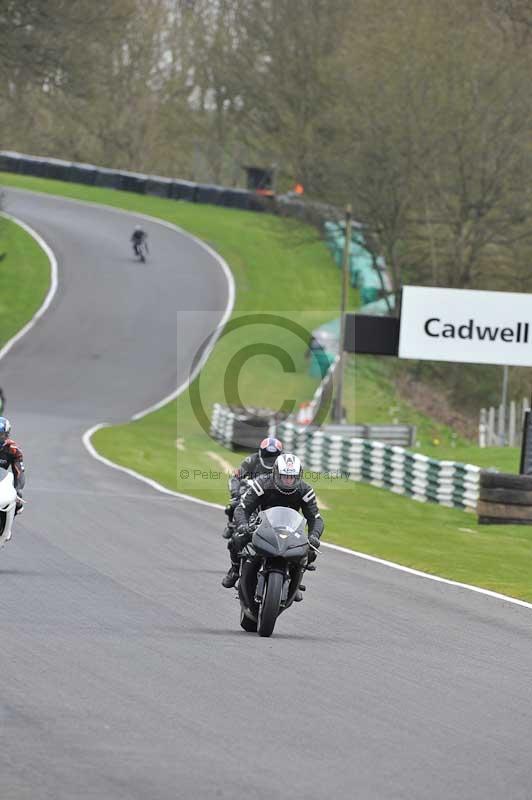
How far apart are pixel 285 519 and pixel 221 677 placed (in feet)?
7.66

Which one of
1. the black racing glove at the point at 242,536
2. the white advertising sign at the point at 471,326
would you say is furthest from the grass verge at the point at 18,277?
the black racing glove at the point at 242,536

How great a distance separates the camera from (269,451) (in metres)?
13.2

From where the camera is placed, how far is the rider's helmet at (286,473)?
39.8ft

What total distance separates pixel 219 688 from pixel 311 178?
184 ft

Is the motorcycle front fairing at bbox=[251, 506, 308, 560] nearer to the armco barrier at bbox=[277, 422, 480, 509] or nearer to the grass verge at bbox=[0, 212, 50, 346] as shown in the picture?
the armco barrier at bbox=[277, 422, 480, 509]

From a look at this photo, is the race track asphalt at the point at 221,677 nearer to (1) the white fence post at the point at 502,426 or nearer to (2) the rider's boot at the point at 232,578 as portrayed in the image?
(2) the rider's boot at the point at 232,578

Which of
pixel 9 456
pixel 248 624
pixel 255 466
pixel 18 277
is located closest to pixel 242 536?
pixel 248 624

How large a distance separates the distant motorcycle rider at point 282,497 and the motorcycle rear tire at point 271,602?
0.48m

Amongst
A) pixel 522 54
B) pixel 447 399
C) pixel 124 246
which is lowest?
pixel 447 399

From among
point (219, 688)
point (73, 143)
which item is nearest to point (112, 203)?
point (73, 143)

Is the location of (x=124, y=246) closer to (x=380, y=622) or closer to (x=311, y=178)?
(x=311, y=178)

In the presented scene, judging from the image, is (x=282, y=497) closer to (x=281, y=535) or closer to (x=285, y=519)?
(x=285, y=519)

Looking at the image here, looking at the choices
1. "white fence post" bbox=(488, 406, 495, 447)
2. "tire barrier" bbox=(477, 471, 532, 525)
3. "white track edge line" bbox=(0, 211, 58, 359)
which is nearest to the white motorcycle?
"tire barrier" bbox=(477, 471, 532, 525)

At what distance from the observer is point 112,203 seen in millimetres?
75125
